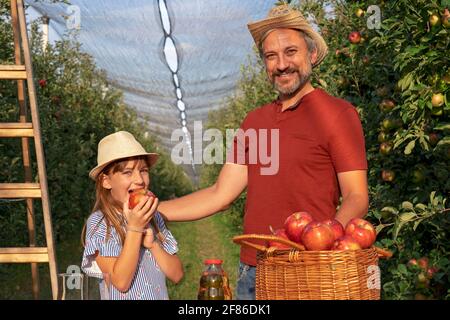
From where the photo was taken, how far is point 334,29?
7508mm

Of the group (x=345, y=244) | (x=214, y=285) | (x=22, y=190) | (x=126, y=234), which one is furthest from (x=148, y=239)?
(x=22, y=190)

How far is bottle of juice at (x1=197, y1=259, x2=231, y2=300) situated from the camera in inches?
96.7

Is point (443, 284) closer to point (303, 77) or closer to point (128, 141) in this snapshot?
point (303, 77)

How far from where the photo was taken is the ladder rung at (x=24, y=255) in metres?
4.98

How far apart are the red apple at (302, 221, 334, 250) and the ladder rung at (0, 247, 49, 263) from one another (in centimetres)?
287

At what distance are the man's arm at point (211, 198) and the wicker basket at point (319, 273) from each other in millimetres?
911

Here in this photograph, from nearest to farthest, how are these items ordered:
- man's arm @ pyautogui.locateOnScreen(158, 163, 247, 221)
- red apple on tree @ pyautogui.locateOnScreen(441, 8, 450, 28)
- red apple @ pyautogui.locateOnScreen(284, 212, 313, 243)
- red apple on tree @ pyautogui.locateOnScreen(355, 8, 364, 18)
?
red apple @ pyautogui.locateOnScreen(284, 212, 313, 243) < man's arm @ pyautogui.locateOnScreen(158, 163, 247, 221) < red apple on tree @ pyautogui.locateOnScreen(441, 8, 450, 28) < red apple on tree @ pyautogui.locateOnScreen(355, 8, 364, 18)

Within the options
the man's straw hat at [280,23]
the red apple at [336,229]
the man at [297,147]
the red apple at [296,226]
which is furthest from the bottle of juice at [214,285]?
the man's straw hat at [280,23]

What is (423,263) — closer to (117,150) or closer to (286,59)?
(286,59)

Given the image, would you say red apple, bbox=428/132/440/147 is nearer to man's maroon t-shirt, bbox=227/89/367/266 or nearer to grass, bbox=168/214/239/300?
man's maroon t-shirt, bbox=227/89/367/266

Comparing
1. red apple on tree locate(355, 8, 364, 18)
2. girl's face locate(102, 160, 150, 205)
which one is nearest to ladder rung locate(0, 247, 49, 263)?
girl's face locate(102, 160, 150, 205)

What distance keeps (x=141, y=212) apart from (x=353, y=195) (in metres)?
0.84

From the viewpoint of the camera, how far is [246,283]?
3359 millimetres

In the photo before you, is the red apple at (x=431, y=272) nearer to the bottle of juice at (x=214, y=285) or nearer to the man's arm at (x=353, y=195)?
the man's arm at (x=353, y=195)
